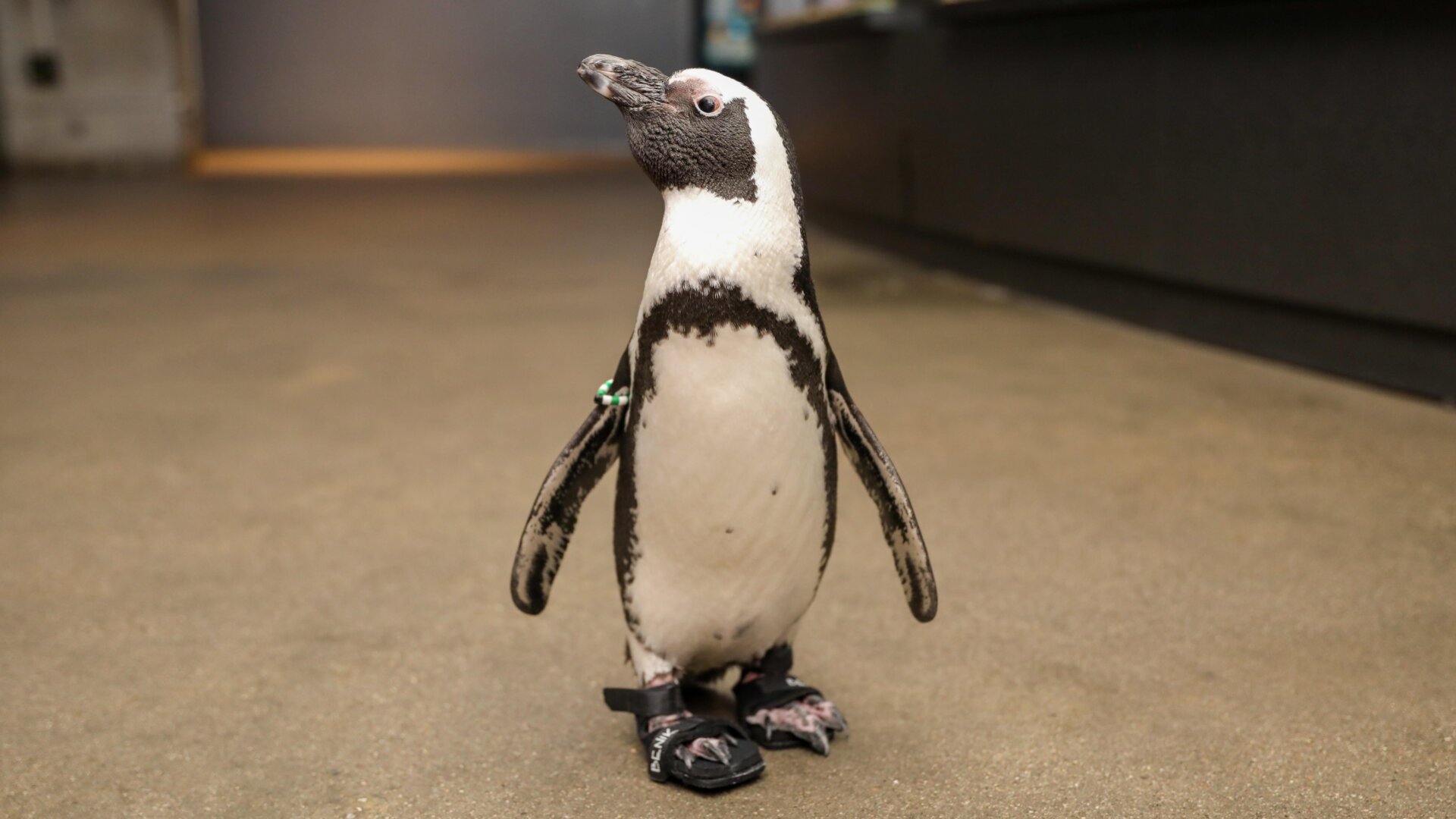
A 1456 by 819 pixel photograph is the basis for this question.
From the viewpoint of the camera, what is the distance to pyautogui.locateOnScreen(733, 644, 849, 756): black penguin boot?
177 centimetres

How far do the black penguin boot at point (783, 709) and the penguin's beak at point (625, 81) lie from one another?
767 millimetres

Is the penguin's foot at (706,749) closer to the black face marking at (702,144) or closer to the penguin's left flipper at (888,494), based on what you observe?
the penguin's left flipper at (888,494)

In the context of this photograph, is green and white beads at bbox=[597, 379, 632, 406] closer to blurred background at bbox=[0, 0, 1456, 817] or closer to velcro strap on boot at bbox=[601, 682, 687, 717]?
velcro strap on boot at bbox=[601, 682, 687, 717]

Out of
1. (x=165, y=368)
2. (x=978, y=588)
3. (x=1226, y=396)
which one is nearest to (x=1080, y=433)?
(x=1226, y=396)

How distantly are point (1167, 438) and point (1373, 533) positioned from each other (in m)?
0.74

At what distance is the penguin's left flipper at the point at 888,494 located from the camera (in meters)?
1.68

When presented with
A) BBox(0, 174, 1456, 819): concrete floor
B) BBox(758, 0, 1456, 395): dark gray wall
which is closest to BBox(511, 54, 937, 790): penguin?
BBox(0, 174, 1456, 819): concrete floor

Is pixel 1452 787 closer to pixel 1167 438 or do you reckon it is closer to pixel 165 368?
pixel 1167 438

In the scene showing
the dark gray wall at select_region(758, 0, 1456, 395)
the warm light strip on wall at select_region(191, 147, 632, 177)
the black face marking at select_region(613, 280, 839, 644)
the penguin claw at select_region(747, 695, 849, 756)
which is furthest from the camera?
the warm light strip on wall at select_region(191, 147, 632, 177)

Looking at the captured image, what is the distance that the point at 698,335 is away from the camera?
1511 mm

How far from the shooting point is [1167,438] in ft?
11.0

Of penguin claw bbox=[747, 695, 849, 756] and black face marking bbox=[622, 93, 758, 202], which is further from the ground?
black face marking bbox=[622, 93, 758, 202]

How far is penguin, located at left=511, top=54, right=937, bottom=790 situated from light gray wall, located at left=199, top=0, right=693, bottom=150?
12.9 meters

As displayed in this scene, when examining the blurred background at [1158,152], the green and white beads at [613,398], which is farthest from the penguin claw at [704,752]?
the blurred background at [1158,152]
